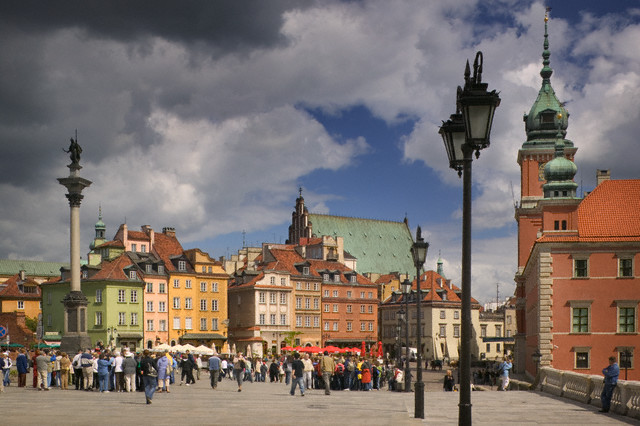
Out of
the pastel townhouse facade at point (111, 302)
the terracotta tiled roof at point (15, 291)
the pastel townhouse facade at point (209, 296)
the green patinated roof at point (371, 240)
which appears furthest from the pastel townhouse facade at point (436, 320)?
the terracotta tiled roof at point (15, 291)

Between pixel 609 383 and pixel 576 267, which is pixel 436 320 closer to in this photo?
pixel 576 267

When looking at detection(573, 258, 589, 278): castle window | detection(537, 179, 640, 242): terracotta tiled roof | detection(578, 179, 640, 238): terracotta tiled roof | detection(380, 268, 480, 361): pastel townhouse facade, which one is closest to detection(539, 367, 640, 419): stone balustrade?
detection(573, 258, 589, 278): castle window

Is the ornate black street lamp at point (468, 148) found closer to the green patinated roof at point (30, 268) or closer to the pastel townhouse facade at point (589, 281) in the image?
the pastel townhouse facade at point (589, 281)

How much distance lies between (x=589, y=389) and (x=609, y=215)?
30016 mm

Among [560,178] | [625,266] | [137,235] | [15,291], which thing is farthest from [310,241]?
[625,266]

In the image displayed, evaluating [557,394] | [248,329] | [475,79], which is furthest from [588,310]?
[248,329]

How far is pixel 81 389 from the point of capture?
110 feet

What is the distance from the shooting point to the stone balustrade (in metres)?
21.2

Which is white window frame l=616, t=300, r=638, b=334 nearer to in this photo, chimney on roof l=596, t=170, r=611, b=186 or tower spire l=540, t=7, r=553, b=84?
chimney on roof l=596, t=170, r=611, b=186

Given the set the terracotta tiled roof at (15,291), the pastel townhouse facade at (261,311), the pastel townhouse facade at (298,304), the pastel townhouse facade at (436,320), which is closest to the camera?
the pastel townhouse facade at (261,311)

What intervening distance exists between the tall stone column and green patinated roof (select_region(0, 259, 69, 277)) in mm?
87054

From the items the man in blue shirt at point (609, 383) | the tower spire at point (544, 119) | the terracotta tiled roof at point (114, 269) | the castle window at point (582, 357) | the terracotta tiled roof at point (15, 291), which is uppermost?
the tower spire at point (544, 119)

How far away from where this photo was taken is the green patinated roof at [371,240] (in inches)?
5315

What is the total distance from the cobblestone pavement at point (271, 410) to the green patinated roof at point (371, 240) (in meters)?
104
